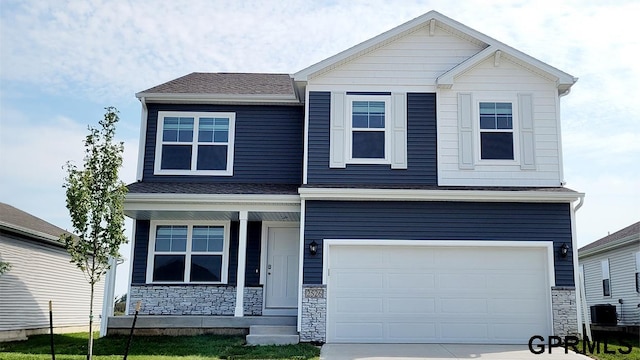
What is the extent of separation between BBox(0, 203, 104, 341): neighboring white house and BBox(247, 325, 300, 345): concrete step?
5.77m

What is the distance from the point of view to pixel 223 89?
15.4 meters

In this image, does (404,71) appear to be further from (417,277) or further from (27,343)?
(27,343)

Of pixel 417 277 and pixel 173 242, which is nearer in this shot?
pixel 417 277

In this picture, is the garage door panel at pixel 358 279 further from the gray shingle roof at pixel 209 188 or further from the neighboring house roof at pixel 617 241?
the neighboring house roof at pixel 617 241

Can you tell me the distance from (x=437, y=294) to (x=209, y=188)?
5258 mm

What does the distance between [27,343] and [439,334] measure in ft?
29.6

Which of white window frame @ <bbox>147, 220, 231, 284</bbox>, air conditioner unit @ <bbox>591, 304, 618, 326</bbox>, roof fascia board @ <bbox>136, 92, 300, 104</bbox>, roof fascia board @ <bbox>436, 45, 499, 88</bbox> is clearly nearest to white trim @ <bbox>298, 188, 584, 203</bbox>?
roof fascia board @ <bbox>436, 45, 499, 88</bbox>

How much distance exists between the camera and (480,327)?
12.8 meters

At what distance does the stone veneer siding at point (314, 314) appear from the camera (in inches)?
494

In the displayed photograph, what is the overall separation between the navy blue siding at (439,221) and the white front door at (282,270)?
1.78 m

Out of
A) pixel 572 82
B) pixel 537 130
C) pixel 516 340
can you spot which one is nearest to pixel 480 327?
pixel 516 340

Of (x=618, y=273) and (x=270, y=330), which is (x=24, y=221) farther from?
(x=618, y=273)

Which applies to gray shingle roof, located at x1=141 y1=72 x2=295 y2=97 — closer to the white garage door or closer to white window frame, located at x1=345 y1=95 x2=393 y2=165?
white window frame, located at x1=345 y1=95 x2=393 y2=165

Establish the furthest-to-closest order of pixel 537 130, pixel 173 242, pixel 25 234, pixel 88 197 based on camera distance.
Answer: pixel 25 234
pixel 173 242
pixel 537 130
pixel 88 197
